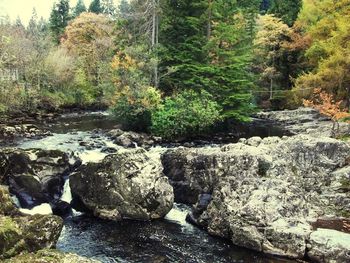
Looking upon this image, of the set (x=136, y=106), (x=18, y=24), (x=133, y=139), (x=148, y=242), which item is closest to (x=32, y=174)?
(x=148, y=242)

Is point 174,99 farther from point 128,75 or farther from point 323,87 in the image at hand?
point 323,87

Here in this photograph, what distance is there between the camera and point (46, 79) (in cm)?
4262

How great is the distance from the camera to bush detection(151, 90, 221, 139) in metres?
29.4

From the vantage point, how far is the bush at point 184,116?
29.4 m

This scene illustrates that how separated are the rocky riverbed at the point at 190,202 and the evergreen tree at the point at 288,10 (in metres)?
36.3

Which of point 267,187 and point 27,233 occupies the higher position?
point 267,187

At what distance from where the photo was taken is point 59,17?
6519cm

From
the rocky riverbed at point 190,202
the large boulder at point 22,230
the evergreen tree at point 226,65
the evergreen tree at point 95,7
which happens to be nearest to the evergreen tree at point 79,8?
the evergreen tree at point 95,7

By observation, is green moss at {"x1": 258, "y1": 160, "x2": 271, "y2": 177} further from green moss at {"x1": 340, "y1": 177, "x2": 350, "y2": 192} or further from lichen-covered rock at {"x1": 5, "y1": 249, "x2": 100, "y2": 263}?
lichen-covered rock at {"x1": 5, "y1": 249, "x2": 100, "y2": 263}

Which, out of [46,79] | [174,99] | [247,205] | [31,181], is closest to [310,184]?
[247,205]

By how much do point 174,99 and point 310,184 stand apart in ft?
51.9

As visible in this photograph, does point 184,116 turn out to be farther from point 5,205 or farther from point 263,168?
point 5,205

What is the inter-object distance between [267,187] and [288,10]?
44.1 metres

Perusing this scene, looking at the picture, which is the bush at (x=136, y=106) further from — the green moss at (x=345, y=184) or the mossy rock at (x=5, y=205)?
the mossy rock at (x=5, y=205)
